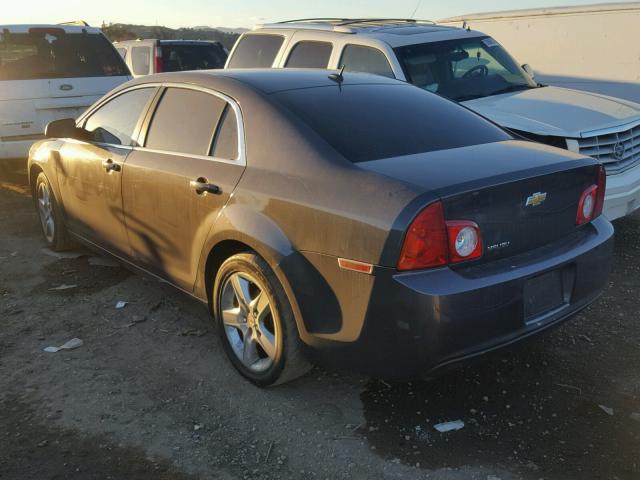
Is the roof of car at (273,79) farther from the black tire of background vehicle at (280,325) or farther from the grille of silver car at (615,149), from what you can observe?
the grille of silver car at (615,149)

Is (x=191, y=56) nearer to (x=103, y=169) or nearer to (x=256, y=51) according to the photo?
(x=256, y=51)

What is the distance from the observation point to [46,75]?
8055 millimetres

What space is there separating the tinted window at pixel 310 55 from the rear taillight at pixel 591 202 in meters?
3.89

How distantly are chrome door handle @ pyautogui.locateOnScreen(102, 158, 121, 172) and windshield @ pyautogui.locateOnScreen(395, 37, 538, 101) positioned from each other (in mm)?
2947

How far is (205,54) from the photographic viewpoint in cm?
1384

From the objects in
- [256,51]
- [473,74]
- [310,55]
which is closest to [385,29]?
[310,55]

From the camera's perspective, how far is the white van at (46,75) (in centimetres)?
771

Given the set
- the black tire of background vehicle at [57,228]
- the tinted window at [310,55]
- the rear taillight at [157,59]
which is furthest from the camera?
the rear taillight at [157,59]

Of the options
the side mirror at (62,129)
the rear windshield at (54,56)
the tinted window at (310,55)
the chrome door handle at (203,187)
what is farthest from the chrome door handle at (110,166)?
the rear windshield at (54,56)

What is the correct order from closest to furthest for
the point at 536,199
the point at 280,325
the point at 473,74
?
1. the point at 536,199
2. the point at 280,325
3. the point at 473,74

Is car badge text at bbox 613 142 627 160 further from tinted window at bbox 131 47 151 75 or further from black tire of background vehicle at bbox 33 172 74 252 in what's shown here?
tinted window at bbox 131 47 151 75

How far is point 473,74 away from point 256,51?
2633mm

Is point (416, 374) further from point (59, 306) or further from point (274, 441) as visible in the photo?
point (59, 306)

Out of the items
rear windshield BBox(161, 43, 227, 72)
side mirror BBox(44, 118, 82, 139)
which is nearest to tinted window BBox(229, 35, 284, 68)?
side mirror BBox(44, 118, 82, 139)
